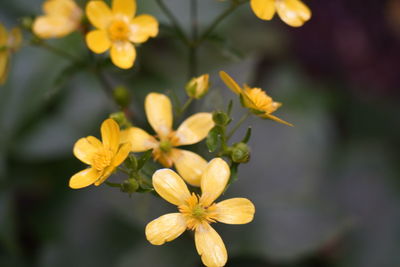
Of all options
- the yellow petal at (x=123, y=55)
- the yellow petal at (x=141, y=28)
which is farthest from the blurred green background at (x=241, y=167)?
the yellow petal at (x=123, y=55)

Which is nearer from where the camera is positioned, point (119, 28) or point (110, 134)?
point (110, 134)

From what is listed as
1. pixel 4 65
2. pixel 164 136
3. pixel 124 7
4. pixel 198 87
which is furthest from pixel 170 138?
pixel 4 65

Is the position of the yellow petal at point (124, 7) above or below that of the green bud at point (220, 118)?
above

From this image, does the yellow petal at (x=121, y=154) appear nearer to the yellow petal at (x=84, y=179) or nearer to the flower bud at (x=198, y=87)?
the yellow petal at (x=84, y=179)

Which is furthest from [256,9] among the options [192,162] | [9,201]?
[9,201]

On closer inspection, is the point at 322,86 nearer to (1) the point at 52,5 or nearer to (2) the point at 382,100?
(2) the point at 382,100

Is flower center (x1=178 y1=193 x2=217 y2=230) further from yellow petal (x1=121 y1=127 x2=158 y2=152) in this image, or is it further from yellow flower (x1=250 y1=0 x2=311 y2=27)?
yellow flower (x1=250 y1=0 x2=311 y2=27)

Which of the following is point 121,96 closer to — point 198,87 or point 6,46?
point 198,87
